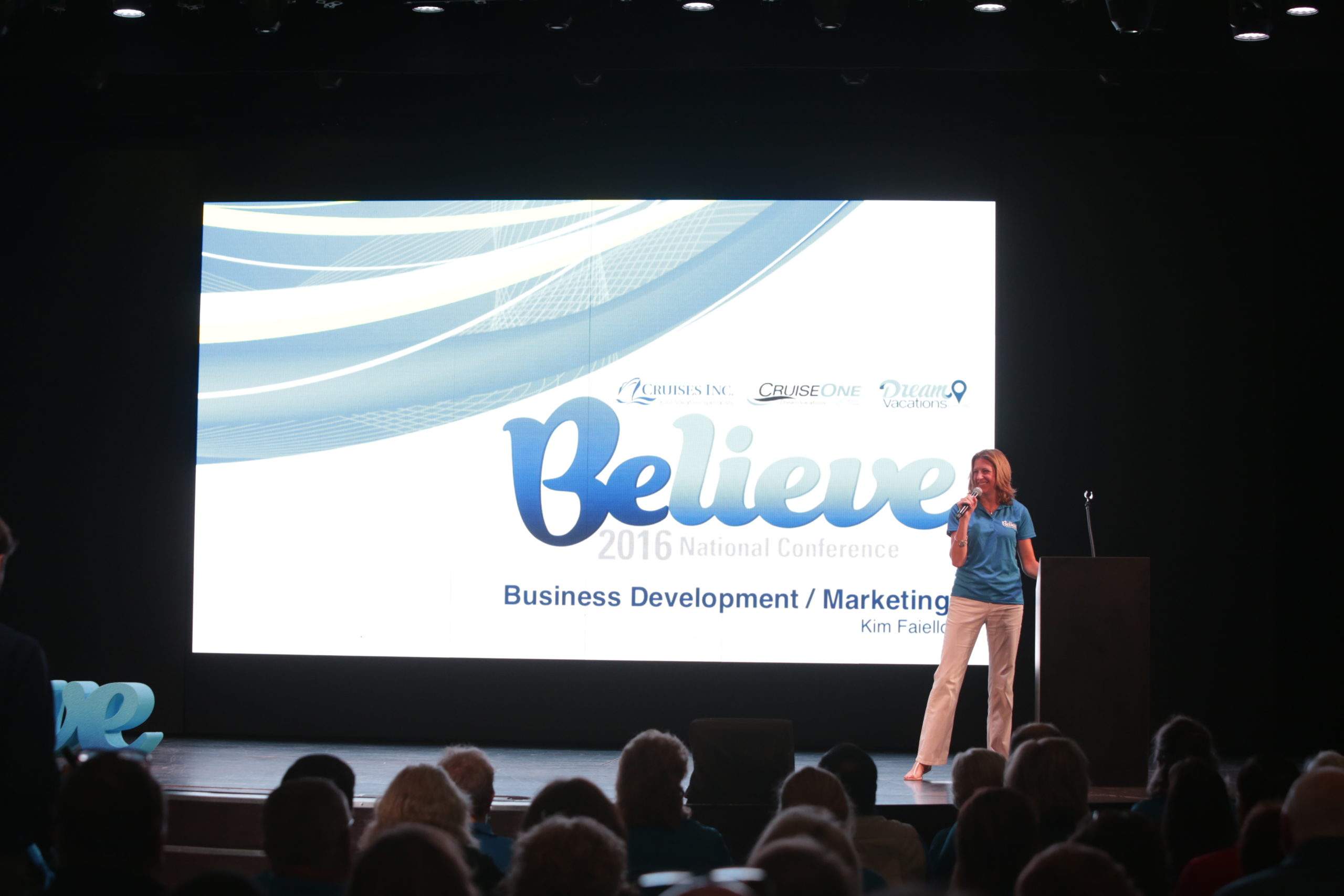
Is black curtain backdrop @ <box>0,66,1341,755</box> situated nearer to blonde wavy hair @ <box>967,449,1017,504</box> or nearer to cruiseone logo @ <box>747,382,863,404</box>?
cruiseone logo @ <box>747,382,863,404</box>

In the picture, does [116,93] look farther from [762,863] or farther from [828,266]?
[762,863]

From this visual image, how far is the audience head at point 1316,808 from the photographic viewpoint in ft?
8.03

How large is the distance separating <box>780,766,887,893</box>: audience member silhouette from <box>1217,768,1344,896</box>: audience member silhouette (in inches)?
33.2

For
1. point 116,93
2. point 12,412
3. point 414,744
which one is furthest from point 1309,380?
point 12,412

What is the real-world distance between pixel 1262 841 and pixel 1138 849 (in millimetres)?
449

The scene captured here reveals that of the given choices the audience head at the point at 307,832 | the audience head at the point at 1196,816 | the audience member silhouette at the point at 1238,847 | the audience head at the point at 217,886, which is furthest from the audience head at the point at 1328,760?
the audience head at the point at 217,886

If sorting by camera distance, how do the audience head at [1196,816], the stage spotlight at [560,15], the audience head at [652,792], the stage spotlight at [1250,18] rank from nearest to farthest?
the audience head at [1196,816] → the audience head at [652,792] → the stage spotlight at [1250,18] → the stage spotlight at [560,15]

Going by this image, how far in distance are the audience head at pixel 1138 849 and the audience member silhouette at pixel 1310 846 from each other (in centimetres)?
11

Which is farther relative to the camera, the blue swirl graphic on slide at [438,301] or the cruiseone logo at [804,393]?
the blue swirl graphic on slide at [438,301]

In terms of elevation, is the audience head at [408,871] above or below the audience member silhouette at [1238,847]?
above

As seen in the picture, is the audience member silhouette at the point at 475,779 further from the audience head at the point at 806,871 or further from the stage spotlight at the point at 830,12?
the stage spotlight at the point at 830,12

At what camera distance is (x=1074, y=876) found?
6.25 ft

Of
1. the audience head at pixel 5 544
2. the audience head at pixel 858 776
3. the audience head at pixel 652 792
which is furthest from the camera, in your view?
the audience head at pixel 858 776

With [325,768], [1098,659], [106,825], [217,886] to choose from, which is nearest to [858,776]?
[325,768]
